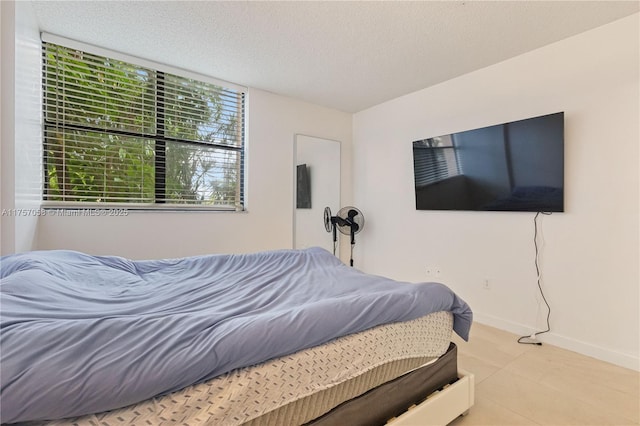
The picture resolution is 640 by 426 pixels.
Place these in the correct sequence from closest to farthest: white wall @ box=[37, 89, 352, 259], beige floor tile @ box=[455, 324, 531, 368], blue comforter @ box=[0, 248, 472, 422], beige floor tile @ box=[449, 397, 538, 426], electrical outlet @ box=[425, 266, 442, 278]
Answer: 1. blue comforter @ box=[0, 248, 472, 422]
2. beige floor tile @ box=[449, 397, 538, 426]
3. beige floor tile @ box=[455, 324, 531, 368]
4. white wall @ box=[37, 89, 352, 259]
5. electrical outlet @ box=[425, 266, 442, 278]

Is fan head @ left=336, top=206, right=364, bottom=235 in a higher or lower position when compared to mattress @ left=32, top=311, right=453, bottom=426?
higher

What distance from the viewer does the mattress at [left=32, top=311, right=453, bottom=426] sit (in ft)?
2.72

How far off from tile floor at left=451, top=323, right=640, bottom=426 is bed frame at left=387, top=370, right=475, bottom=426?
0.10 metres

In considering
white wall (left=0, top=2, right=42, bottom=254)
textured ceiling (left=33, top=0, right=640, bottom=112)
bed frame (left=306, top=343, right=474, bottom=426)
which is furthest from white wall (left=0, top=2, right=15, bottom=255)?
bed frame (left=306, top=343, right=474, bottom=426)

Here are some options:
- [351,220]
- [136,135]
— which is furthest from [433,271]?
[136,135]

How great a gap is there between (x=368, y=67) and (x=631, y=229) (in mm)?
2461

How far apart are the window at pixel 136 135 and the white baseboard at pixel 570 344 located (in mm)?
2910

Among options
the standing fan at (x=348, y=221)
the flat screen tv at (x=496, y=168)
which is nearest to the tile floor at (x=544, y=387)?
the flat screen tv at (x=496, y=168)

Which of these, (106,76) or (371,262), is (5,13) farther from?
(371,262)

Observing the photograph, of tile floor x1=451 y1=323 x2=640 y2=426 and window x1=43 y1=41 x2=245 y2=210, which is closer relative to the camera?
tile floor x1=451 y1=323 x2=640 y2=426

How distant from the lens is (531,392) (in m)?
1.80

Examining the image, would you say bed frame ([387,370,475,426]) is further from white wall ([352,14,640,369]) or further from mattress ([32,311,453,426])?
white wall ([352,14,640,369])

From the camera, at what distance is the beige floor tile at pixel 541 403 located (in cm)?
157

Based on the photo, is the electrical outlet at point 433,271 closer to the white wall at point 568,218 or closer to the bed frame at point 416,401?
the white wall at point 568,218
